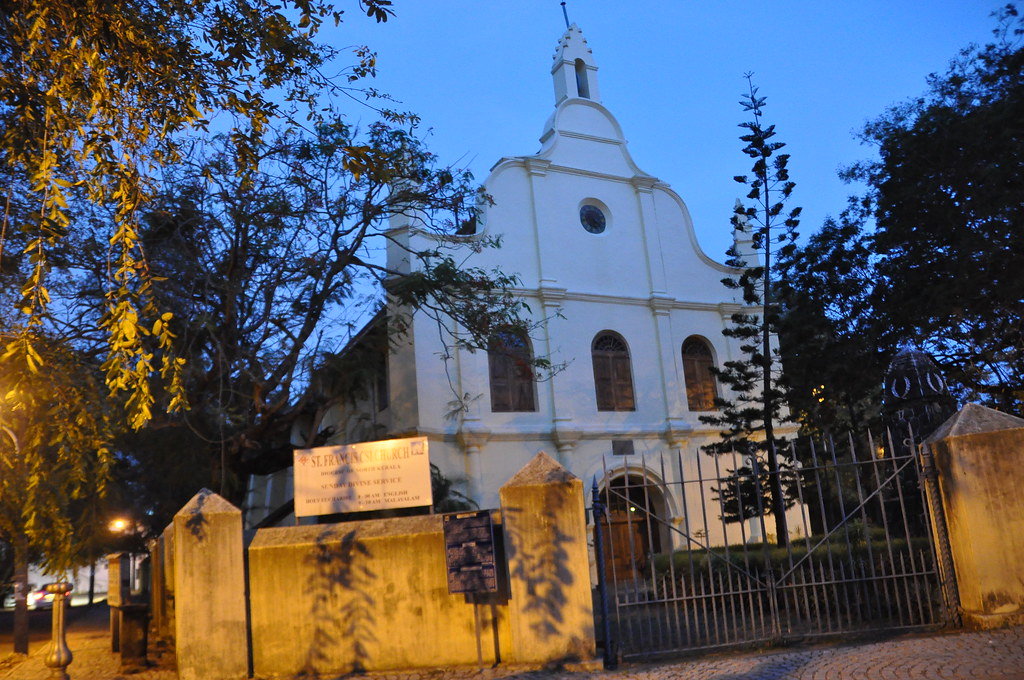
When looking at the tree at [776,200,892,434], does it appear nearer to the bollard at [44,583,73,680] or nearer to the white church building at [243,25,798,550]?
the white church building at [243,25,798,550]

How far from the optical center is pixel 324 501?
8.12 meters

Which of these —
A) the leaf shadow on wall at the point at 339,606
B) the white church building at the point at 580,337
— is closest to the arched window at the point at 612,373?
the white church building at the point at 580,337

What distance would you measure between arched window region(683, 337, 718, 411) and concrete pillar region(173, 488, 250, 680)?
45.5 feet

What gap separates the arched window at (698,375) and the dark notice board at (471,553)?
1320cm

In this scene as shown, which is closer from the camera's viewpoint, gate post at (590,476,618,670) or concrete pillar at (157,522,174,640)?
gate post at (590,476,618,670)

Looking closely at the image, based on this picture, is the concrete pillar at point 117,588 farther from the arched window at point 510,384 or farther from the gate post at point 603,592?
the arched window at point 510,384

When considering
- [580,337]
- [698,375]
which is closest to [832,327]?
[698,375]

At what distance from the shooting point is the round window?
66.6ft

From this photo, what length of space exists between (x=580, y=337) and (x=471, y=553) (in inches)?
474

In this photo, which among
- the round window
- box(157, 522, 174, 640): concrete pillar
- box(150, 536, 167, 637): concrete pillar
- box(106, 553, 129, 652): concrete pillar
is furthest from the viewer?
the round window

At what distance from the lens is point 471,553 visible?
23.8ft

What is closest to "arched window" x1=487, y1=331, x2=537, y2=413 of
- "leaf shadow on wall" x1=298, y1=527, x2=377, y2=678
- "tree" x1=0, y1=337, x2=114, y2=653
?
"leaf shadow on wall" x1=298, y1=527, x2=377, y2=678

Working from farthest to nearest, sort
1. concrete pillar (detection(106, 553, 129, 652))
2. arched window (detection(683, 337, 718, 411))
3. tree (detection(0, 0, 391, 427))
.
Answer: arched window (detection(683, 337, 718, 411)) < concrete pillar (detection(106, 553, 129, 652)) < tree (detection(0, 0, 391, 427))

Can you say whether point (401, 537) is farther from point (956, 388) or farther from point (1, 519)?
point (956, 388)
